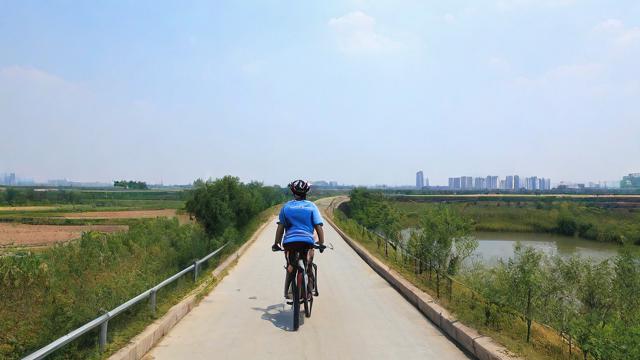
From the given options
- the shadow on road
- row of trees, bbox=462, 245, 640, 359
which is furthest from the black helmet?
row of trees, bbox=462, 245, 640, 359

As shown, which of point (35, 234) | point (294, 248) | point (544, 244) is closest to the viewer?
point (294, 248)

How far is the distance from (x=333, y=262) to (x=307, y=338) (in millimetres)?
8591

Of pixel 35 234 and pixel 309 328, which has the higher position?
pixel 309 328

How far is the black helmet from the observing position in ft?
23.8

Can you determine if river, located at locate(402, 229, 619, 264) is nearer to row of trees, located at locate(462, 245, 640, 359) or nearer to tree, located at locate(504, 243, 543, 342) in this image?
row of trees, located at locate(462, 245, 640, 359)

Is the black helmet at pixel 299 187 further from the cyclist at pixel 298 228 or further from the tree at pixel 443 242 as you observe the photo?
the tree at pixel 443 242

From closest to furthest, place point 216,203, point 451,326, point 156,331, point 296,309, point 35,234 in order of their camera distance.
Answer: point 156,331 → point 451,326 → point 296,309 → point 216,203 → point 35,234

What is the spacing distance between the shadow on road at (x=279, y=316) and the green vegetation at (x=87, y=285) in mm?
1543

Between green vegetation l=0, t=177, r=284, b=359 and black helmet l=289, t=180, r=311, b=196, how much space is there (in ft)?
8.72

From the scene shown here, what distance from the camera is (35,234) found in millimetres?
44000

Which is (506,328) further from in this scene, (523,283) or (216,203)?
(216,203)

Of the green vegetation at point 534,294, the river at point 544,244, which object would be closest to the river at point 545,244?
the river at point 544,244

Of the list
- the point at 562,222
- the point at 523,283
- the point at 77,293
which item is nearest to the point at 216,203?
the point at 77,293

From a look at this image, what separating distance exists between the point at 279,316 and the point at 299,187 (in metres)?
2.00
